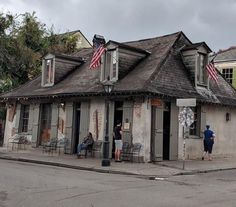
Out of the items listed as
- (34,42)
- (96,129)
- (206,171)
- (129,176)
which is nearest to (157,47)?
(96,129)

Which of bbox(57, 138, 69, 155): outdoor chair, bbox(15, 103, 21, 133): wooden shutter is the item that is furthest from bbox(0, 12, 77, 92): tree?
bbox(57, 138, 69, 155): outdoor chair

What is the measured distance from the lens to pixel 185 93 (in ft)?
72.9

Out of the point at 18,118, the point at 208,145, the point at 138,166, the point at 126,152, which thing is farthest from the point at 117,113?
the point at 18,118

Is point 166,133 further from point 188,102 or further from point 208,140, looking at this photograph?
point 188,102

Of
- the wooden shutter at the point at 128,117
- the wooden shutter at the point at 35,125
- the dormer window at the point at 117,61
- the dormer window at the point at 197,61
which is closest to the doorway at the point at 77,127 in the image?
the dormer window at the point at 117,61

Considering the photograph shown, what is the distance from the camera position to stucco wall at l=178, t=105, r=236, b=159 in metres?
23.3

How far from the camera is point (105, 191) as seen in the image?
11.6 metres

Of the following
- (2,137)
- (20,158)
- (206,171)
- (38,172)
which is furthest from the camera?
(2,137)

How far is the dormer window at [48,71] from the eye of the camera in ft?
88.6

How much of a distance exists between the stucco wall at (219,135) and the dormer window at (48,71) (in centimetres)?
918

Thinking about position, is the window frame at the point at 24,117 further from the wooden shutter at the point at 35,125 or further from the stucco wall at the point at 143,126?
the stucco wall at the point at 143,126

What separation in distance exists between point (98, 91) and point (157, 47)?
5107mm

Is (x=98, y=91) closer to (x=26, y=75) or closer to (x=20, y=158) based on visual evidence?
(x=20, y=158)

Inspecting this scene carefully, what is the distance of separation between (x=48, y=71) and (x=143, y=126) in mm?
9215
